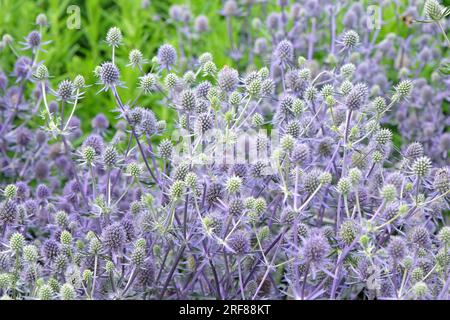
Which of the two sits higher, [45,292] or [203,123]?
[203,123]

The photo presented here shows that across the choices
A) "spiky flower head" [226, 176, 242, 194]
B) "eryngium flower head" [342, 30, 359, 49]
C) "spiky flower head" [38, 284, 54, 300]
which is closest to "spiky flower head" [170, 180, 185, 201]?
"spiky flower head" [226, 176, 242, 194]

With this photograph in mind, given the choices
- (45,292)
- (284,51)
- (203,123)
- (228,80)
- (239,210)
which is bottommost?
(45,292)

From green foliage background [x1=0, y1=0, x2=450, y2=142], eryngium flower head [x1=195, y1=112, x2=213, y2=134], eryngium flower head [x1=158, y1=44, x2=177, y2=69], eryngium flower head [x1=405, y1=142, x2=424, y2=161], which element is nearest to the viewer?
eryngium flower head [x1=195, y1=112, x2=213, y2=134]

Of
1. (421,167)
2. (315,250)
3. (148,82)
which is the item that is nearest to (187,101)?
(148,82)

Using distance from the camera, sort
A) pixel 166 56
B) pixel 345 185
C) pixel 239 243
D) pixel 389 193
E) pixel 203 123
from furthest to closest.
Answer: pixel 166 56 → pixel 203 123 → pixel 239 243 → pixel 345 185 → pixel 389 193

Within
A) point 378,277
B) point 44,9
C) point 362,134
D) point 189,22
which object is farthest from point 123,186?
point 44,9

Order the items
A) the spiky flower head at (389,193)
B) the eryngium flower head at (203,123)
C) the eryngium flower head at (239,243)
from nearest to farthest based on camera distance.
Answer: the spiky flower head at (389,193) → the eryngium flower head at (239,243) → the eryngium flower head at (203,123)

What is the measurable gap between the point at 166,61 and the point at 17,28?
7.16 ft

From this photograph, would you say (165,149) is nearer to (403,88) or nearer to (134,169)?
(134,169)

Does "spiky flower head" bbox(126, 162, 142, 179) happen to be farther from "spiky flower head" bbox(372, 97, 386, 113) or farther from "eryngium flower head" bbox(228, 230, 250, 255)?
"spiky flower head" bbox(372, 97, 386, 113)

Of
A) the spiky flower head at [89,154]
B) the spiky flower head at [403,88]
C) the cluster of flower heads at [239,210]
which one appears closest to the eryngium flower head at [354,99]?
the cluster of flower heads at [239,210]

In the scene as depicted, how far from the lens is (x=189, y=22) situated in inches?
174

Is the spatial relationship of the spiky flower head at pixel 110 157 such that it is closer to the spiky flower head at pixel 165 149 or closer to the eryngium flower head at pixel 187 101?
the spiky flower head at pixel 165 149

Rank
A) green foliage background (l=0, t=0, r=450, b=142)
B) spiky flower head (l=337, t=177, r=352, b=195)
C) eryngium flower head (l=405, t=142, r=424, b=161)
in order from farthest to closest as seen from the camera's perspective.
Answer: green foliage background (l=0, t=0, r=450, b=142) → eryngium flower head (l=405, t=142, r=424, b=161) → spiky flower head (l=337, t=177, r=352, b=195)
